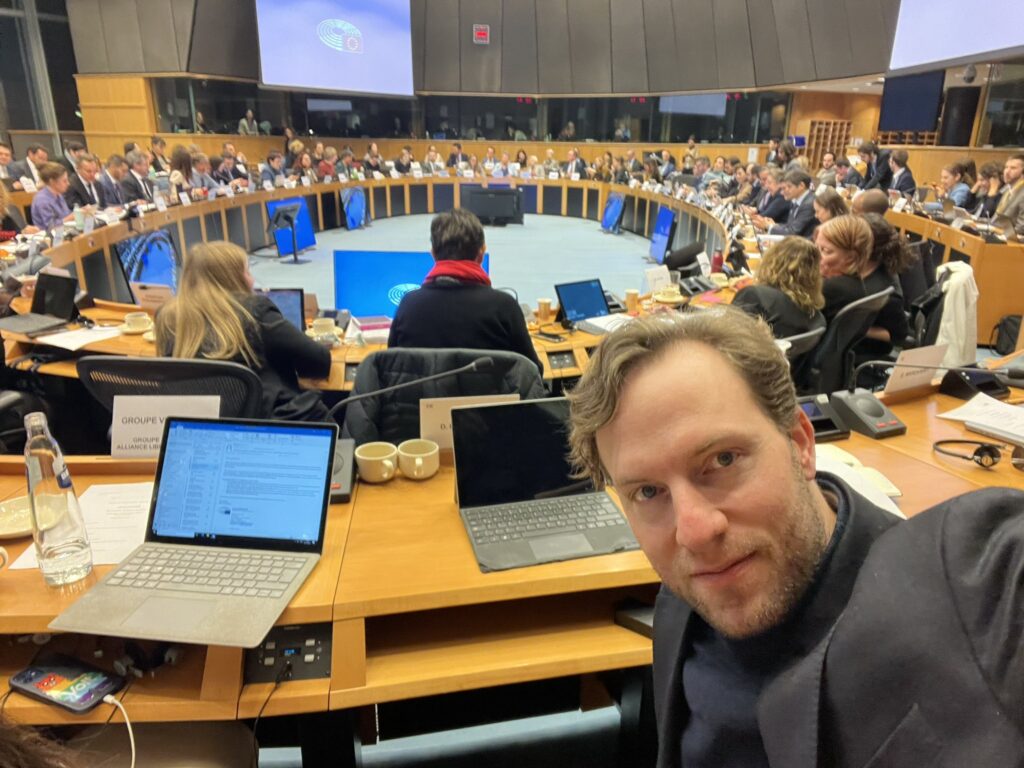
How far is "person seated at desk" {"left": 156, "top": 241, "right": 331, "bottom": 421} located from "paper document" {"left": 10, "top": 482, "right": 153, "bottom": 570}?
86cm

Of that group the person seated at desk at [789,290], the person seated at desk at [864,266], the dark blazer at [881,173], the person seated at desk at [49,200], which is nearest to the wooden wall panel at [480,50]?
the dark blazer at [881,173]

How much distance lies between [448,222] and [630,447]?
213 cm

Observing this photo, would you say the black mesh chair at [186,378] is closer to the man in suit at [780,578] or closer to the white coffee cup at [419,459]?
the white coffee cup at [419,459]

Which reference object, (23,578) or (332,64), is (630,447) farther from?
(332,64)

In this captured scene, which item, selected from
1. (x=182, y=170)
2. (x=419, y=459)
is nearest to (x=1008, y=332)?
(x=419, y=459)

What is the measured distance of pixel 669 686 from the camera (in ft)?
3.41

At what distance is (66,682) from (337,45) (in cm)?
1316

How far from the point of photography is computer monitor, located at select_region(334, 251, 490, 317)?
11.7 feet

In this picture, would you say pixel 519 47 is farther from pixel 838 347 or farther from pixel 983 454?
pixel 983 454

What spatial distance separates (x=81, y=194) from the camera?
6840 mm

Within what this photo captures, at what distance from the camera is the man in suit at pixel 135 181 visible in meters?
6.92

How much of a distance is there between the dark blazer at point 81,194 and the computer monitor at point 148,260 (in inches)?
133

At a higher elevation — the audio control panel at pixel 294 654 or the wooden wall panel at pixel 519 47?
the wooden wall panel at pixel 519 47

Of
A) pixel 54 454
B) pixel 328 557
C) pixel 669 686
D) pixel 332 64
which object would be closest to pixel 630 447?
pixel 669 686
